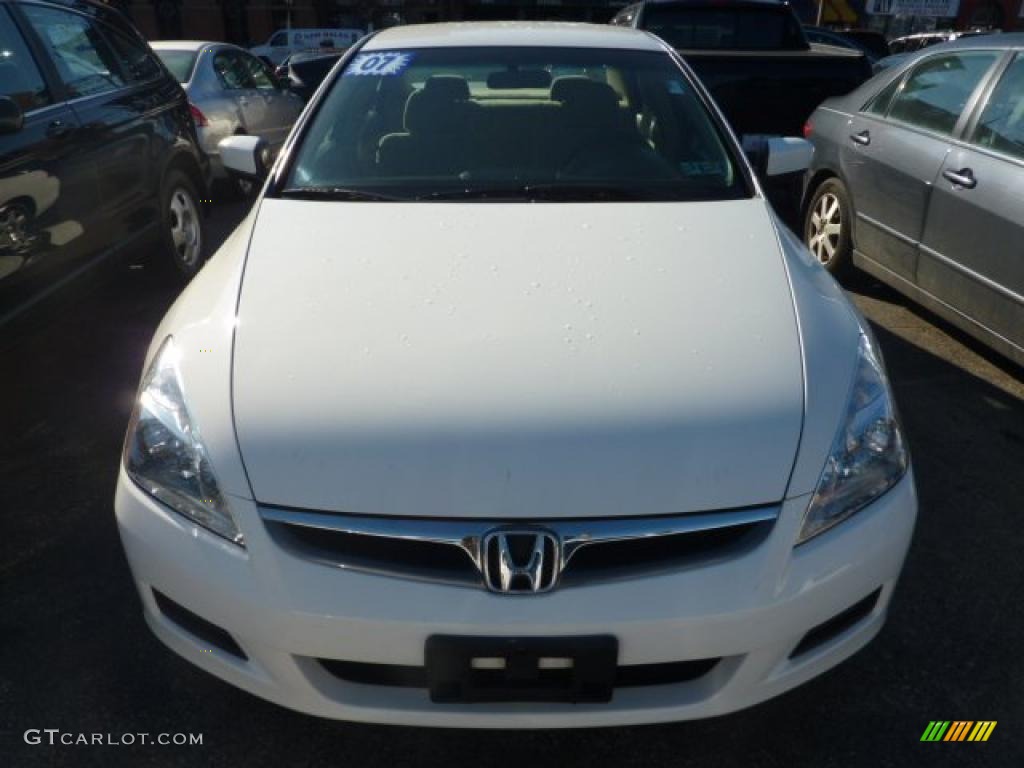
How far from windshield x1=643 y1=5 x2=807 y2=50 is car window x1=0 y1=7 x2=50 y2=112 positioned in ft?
15.8

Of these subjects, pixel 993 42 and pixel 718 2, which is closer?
pixel 993 42

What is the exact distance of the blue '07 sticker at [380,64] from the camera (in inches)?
127

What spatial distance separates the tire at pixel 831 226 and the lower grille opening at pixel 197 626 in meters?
4.00

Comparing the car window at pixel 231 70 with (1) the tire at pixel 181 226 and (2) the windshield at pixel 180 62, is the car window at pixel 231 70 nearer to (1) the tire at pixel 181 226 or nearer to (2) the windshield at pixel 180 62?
(2) the windshield at pixel 180 62

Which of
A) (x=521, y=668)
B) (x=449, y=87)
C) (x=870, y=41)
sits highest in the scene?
(x=449, y=87)

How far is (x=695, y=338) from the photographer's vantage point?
2.00 metres

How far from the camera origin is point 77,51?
13.9 ft

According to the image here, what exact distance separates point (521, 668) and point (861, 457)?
0.84 m

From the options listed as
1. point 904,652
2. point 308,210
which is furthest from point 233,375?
point 904,652

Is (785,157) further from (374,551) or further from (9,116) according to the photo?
(9,116)

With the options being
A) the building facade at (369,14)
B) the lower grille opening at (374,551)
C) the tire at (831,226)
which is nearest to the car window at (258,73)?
the tire at (831,226)

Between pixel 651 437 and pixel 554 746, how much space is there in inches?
33.0

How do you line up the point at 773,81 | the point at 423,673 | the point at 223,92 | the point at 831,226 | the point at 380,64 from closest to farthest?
the point at 423,673
the point at 380,64
the point at 831,226
the point at 773,81
the point at 223,92

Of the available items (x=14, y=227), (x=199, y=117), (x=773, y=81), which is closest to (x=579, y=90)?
(x=14, y=227)
